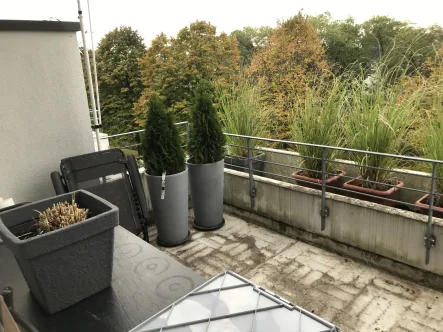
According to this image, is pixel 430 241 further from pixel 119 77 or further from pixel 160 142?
pixel 119 77

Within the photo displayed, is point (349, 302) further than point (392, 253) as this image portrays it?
No

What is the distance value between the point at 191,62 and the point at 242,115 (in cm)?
1185

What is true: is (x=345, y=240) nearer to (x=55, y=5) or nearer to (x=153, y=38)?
(x=55, y=5)

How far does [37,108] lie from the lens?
245 cm

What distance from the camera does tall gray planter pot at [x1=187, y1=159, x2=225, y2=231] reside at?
3658 millimetres

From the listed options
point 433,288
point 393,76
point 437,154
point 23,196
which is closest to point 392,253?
point 433,288

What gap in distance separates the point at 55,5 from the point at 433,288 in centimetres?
376

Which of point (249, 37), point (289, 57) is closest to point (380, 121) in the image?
point (289, 57)

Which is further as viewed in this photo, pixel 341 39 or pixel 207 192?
pixel 341 39

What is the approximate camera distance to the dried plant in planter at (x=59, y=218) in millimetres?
914

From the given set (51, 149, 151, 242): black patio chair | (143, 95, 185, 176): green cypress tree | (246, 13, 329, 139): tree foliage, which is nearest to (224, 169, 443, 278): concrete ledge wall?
(143, 95, 185, 176): green cypress tree

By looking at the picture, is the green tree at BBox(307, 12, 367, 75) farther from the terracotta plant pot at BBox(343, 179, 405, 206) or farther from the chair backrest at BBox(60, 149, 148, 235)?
the chair backrest at BBox(60, 149, 148, 235)

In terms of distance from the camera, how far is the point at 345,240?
3.21 metres

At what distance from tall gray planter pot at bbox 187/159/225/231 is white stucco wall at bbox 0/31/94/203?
133 cm
